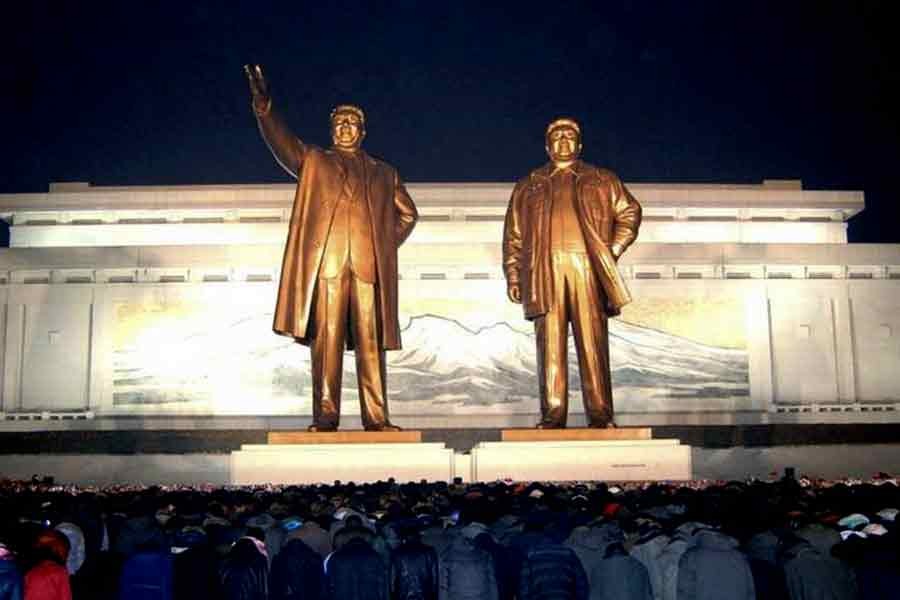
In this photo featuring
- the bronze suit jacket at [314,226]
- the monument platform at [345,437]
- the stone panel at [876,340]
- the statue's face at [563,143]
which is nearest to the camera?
the monument platform at [345,437]

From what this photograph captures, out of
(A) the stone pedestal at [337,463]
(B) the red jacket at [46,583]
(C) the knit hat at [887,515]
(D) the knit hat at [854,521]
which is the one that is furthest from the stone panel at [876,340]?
(B) the red jacket at [46,583]

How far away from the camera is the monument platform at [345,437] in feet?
41.7

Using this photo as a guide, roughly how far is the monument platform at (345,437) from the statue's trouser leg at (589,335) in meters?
2.15

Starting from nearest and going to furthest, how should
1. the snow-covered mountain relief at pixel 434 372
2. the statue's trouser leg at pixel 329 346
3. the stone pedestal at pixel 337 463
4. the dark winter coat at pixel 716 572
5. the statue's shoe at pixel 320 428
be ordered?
the dark winter coat at pixel 716 572 → the stone pedestal at pixel 337 463 → the statue's shoe at pixel 320 428 → the statue's trouser leg at pixel 329 346 → the snow-covered mountain relief at pixel 434 372

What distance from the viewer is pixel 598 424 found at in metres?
13.4

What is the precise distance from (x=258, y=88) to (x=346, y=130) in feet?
3.86

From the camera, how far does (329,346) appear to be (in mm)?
13133

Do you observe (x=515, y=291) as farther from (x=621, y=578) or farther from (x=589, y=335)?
(x=621, y=578)

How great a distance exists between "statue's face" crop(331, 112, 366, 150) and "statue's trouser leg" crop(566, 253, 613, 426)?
9.65 ft

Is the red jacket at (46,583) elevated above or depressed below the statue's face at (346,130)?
below

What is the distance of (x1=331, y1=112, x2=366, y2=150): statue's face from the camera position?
13664 mm

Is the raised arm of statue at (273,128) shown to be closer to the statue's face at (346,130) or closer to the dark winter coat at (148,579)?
the statue's face at (346,130)

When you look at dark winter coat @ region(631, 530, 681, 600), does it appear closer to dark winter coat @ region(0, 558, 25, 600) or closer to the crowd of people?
the crowd of people

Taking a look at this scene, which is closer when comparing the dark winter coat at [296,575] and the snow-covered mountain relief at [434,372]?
the dark winter coat at [296,575]
